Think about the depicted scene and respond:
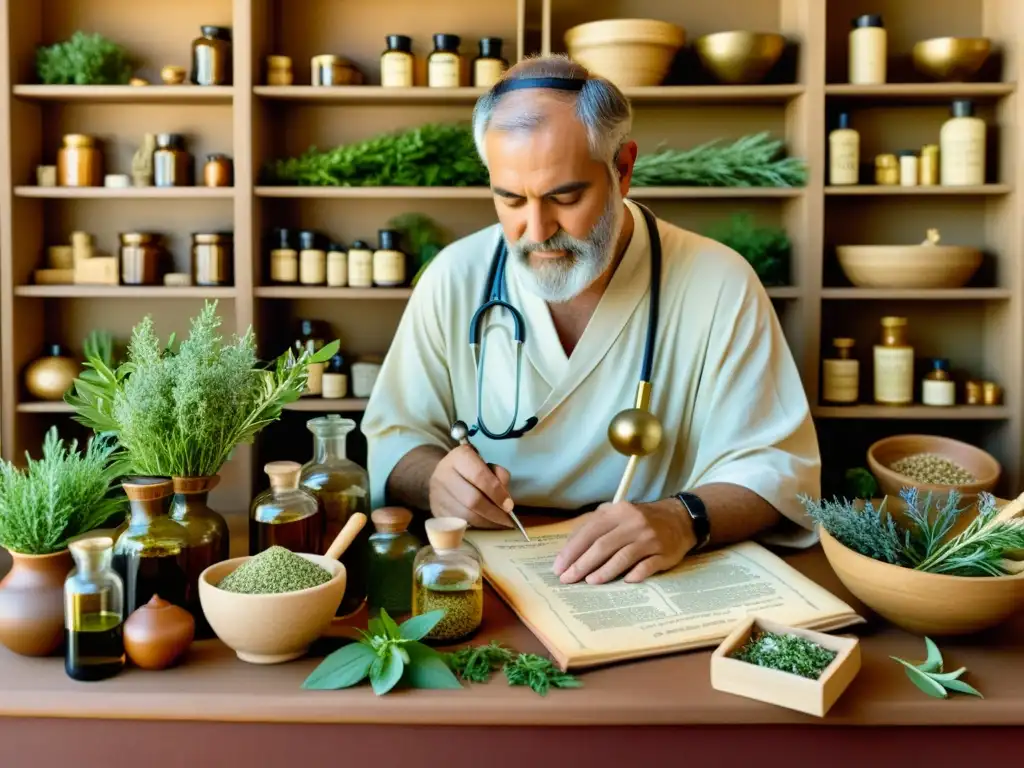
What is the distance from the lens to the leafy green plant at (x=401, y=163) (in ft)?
10.9

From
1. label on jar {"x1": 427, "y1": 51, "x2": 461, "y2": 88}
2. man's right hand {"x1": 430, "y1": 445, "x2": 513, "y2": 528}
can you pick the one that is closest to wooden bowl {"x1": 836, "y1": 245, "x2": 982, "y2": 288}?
label on jar {"x1": 427, "y1": 51, "x2": 461, "y2": 88}

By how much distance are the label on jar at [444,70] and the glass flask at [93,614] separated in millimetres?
2580

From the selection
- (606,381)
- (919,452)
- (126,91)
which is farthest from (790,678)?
(126,91)

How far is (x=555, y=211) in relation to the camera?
5.69 ft

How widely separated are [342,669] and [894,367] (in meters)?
2.77

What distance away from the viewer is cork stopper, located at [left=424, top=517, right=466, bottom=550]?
3.63ft

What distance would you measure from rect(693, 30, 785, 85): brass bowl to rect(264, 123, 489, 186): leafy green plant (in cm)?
86

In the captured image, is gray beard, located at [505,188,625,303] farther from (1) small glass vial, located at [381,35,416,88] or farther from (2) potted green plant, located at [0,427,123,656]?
(1) small glass vial, located at [381,35,416,88]

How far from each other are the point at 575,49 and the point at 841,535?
8.20 ft

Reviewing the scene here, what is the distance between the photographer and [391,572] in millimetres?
1216

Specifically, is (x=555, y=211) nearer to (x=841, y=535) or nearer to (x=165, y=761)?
(x=841, y=535)

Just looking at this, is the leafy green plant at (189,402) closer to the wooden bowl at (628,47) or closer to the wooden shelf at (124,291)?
the wooden shelf at (124,291)

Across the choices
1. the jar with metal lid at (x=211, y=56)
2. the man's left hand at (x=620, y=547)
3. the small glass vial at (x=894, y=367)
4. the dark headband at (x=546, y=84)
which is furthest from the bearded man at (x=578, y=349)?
the jar with metal lid at (x=211, y=56)

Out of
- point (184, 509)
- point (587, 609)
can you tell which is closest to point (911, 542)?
point (587, 609)
